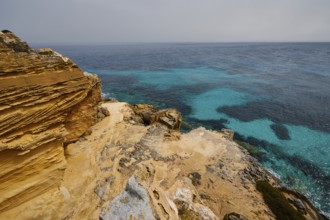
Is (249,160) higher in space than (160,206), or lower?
lower

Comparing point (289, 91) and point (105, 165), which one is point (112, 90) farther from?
point (289, 91)

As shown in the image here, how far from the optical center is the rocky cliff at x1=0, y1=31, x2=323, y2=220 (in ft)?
26.2

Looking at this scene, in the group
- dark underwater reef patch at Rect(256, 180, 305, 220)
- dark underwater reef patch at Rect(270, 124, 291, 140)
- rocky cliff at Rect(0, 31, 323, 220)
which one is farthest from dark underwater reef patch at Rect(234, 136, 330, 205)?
dark underwater reef patch at Rect(256, 180, 305, 220)

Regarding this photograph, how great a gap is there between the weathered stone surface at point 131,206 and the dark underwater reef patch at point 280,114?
27.9 m

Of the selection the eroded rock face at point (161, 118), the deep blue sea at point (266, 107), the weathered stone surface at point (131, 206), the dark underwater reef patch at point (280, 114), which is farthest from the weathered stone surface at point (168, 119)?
the weathered stone surface at point (131, 206)

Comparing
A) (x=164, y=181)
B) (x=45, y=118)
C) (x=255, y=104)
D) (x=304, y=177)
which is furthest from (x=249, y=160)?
(x=255, y=104)

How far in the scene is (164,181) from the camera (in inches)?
511

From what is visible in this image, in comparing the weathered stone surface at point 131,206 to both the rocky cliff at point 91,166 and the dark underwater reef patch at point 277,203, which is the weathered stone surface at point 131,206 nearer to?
the rocky cliff at point 91,166

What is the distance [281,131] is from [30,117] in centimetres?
2934

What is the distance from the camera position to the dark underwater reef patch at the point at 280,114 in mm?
28844

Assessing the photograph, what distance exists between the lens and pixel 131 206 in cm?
590

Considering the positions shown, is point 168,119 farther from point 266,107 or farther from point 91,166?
point 266,107

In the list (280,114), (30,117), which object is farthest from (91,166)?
(280,114)

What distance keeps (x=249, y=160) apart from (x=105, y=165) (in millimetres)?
12395
